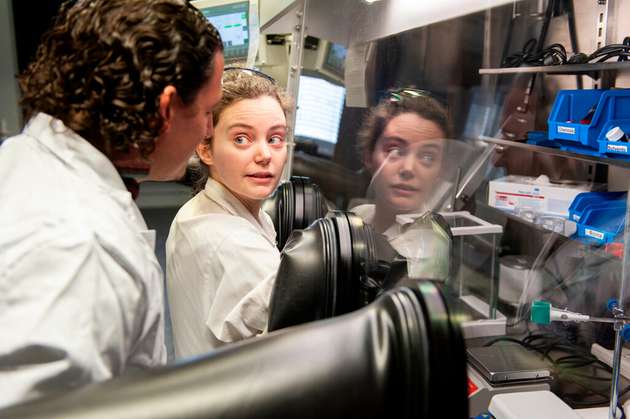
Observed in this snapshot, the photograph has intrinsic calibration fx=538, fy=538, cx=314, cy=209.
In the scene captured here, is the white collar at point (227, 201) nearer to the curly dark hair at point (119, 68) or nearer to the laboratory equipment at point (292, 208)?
the laboratory equipment at point (292, 208)

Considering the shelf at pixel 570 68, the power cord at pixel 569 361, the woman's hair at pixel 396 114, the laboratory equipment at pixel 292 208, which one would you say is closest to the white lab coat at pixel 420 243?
the laboratory equipment at pixel 292 208

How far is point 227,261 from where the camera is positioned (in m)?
1.12

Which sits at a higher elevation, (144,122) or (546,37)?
(546,37)

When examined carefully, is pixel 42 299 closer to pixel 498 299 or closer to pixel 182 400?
pixel 182 400

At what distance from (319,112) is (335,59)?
237mm

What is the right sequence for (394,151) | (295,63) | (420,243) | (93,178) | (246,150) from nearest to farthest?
(93,178) → (246,150) → (420,243) → (394,151) → (295,63)

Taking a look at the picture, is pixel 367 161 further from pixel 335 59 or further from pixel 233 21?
pixel 233 21

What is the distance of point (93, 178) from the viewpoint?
69 centimetres

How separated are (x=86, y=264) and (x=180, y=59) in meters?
0.31

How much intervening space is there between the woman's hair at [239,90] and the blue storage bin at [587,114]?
36.1 inches

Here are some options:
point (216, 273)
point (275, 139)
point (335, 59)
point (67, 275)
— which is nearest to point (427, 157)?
point (335, 59)

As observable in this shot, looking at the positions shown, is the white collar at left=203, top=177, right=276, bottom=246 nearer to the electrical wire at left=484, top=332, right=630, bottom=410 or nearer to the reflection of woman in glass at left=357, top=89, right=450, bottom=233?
the reflection of woman in glass at left=357, top=89, right=450, bottom=233

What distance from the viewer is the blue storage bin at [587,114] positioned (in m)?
1.53

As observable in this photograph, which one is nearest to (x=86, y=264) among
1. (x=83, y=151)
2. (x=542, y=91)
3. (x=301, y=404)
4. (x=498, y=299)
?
(x=83, y=151)
